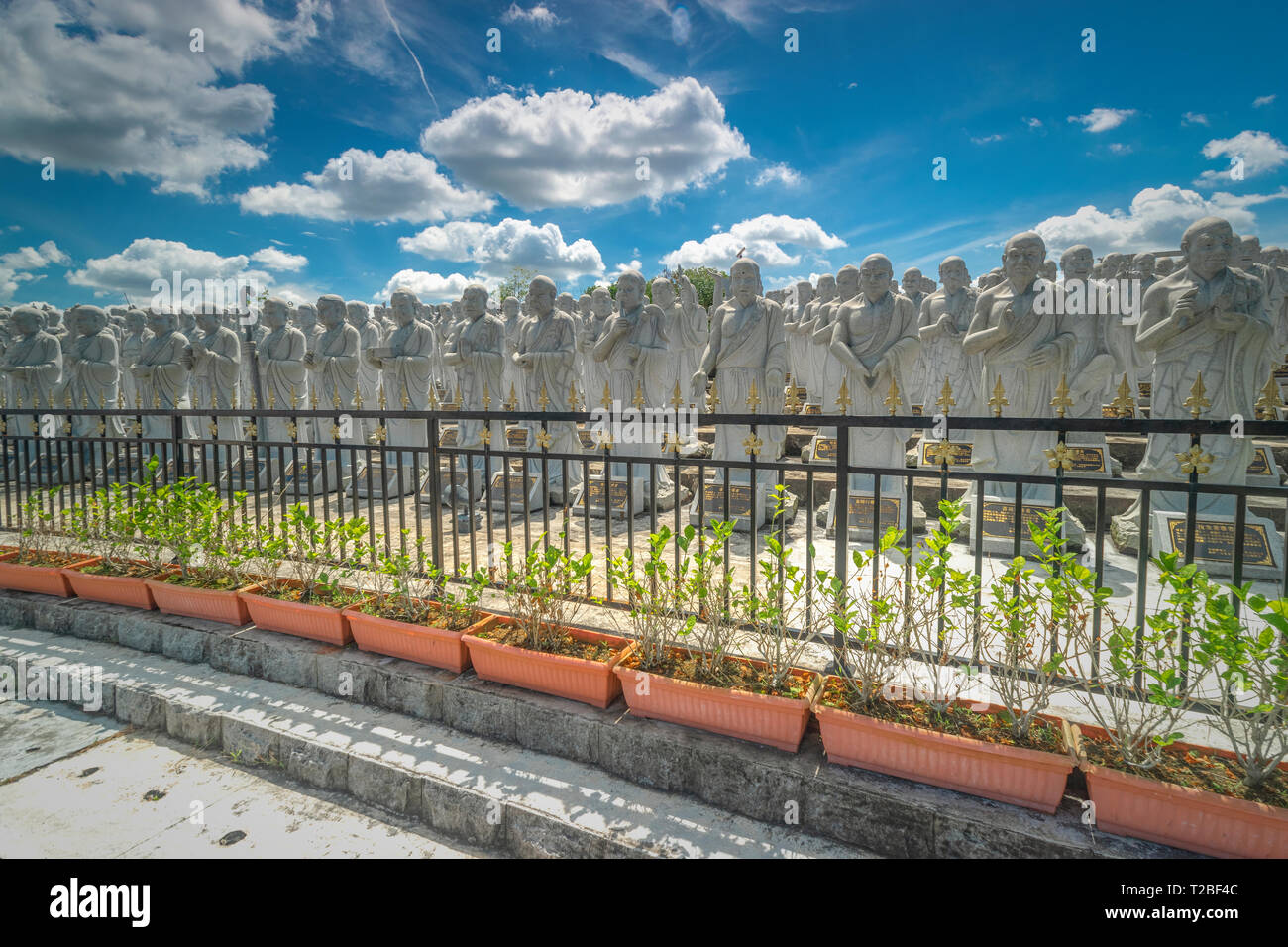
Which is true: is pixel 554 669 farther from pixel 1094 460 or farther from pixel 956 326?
pixel 956 326

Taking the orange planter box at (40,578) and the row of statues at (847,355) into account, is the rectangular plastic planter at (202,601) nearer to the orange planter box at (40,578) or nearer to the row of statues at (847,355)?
the orange planter box at (40,578)

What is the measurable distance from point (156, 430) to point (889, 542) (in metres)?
15.2

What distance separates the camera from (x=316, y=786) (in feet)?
11.2

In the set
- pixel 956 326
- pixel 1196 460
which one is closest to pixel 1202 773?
pixel 1196 460

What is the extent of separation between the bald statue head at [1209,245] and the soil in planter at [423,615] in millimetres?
6953

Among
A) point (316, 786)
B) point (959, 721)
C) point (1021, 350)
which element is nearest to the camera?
point (959, 721)

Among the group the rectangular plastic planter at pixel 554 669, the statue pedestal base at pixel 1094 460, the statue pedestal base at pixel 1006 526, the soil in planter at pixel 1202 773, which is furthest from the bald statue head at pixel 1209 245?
the rectangular plastic planter at pixel 554 669

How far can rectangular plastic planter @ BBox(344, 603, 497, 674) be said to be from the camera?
3.78 meters

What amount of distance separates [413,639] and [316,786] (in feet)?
2.89

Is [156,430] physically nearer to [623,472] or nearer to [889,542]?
[623,472]

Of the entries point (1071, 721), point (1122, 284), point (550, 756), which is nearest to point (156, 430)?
point (550, 756)

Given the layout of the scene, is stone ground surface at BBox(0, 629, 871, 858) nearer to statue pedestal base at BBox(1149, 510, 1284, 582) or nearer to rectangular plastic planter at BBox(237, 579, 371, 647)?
rectangular plastic planter at BBox(237, 579, 371, 647)

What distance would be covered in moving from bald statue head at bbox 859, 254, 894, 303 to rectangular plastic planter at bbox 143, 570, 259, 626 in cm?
660

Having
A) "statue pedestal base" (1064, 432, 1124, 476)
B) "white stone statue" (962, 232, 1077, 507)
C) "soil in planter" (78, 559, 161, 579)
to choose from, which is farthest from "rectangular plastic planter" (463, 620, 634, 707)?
"statue pedestal base" (1064, 432, 1124, 476)
